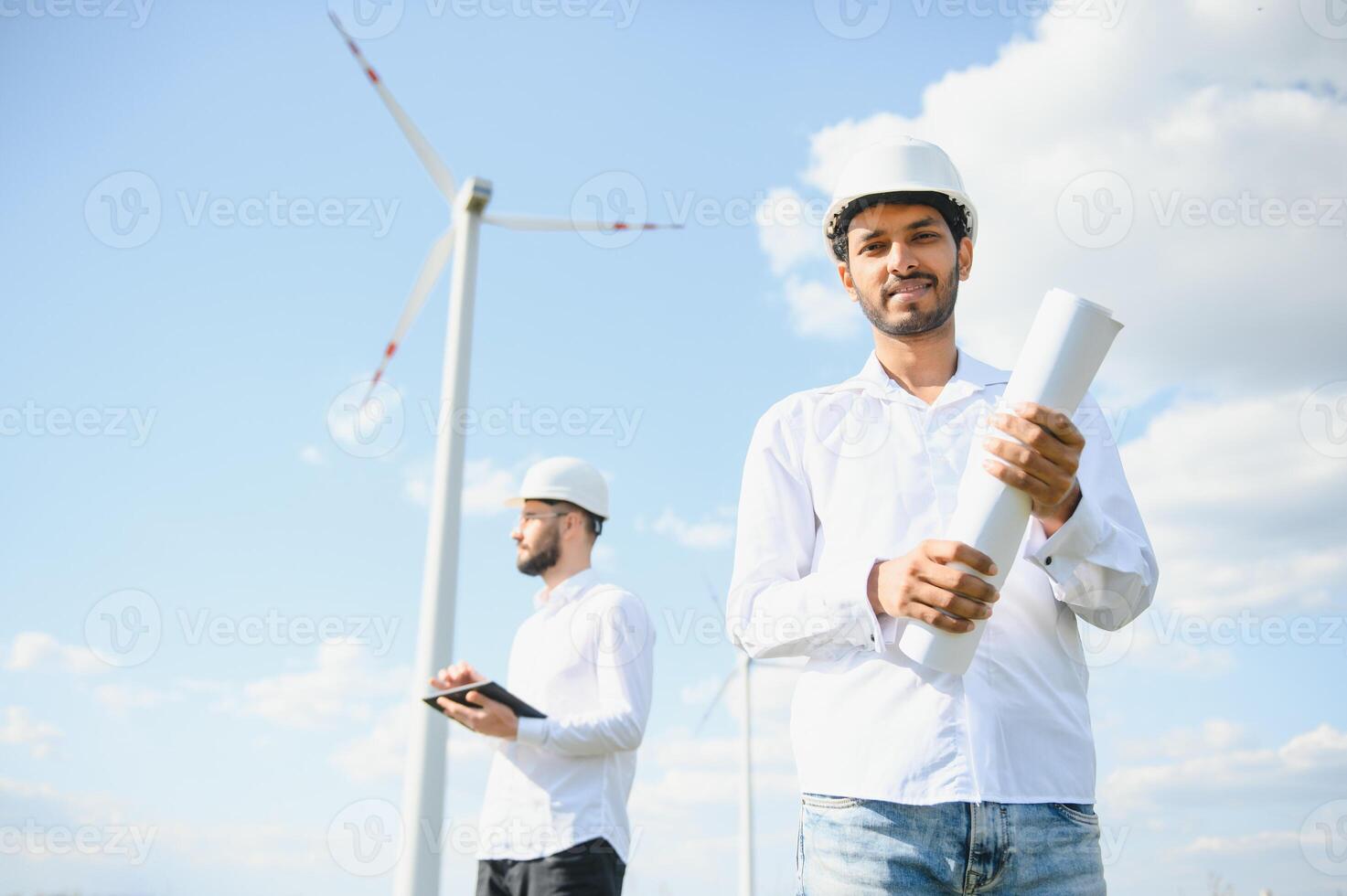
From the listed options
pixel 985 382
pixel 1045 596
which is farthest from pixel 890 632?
pixel 985 382

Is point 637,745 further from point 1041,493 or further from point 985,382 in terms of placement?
point 1041,493

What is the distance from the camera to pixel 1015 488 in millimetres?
2850

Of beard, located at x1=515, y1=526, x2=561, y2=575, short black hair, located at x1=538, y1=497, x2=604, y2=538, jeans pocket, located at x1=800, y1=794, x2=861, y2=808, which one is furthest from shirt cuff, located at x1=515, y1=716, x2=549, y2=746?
jeans pocket, located at x1=800, y1=794, x2=861, y2=808

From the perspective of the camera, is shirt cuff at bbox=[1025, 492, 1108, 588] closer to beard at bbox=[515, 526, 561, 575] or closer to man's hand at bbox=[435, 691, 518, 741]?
man's hand at bbox=[435, 691, 518, 741]

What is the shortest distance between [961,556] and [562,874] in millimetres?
4245

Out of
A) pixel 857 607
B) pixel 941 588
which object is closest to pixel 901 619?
pixel 857 607

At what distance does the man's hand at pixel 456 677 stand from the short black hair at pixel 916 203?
387 cm

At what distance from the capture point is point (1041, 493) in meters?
2.84

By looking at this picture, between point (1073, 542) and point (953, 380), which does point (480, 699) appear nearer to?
point (953, 380)

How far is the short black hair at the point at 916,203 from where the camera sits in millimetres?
3535

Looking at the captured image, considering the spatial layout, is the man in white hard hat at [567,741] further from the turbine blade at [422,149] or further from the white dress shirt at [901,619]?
the turbine blade at [422,149]

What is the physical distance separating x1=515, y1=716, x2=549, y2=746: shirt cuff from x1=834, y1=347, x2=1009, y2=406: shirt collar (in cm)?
364

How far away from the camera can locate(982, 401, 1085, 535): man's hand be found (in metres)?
2.81

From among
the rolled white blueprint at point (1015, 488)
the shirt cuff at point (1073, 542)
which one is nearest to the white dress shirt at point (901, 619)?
the shirt cuff at point (1073, 542)
